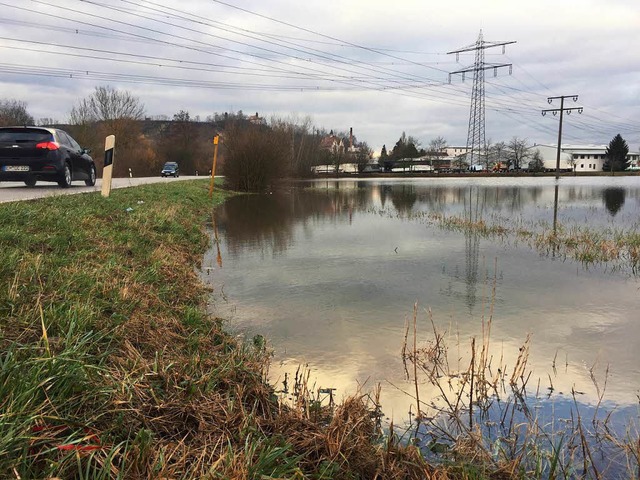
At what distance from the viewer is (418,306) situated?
18.5 feet

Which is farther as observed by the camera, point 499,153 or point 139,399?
Answer: point 499,153

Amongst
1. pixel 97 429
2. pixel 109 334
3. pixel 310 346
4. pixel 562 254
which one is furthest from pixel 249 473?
pixel 562 254

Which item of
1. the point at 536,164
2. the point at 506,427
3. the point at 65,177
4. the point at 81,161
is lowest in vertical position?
the point at 506,427

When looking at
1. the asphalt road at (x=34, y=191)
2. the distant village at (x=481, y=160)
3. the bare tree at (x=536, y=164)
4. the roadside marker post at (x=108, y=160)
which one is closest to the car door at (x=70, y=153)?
the asphalt road at (x=34, y=191)

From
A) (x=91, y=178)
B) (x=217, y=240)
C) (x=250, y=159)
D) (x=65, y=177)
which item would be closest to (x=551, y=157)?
(x=250, y=159)

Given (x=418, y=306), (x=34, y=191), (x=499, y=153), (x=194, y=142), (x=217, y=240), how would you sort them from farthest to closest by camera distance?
(x=499, y=153), (x=194, y=142), (x=34, y=191), (x=217, y=240), (x=418, y=306)

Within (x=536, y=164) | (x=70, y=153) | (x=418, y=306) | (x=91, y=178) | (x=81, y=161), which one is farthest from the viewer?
(x=536, y=164)

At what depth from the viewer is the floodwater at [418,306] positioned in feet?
12.8

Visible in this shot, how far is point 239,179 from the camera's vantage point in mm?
28984

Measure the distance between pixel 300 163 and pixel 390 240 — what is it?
54527 mm

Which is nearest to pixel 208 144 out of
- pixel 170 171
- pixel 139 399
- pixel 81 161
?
pixel 170 171

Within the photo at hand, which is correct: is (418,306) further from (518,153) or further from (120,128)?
(518,153)

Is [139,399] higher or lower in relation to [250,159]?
lower

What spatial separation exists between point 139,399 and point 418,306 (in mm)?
3823
